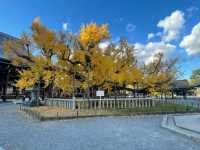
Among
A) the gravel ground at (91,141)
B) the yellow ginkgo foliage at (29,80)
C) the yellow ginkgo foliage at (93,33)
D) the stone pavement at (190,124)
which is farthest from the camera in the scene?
the yellow ginkgo foliage at (29,80)

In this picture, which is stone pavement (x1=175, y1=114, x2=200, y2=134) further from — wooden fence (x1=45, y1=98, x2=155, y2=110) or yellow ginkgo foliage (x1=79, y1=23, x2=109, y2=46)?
yellow ginkgo foliage (x1=79, y1=23, x2=109, y2=46)

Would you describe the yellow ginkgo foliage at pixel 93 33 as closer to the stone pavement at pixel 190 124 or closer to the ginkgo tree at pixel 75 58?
the ginkgo tree at pixel 75 58

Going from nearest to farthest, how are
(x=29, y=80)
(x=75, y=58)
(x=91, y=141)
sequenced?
(x=91, y=141) → (x=75, y=58) → (x=29, y=80)

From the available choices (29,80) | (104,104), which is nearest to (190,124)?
(104,104)

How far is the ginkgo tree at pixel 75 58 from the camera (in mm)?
15734

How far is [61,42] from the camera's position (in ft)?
53.2

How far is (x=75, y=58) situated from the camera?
646 inches

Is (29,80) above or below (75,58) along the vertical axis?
below

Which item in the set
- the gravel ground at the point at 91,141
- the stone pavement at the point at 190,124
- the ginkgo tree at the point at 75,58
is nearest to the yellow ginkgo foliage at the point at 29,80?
the ginkgo tree at the point at 75,58

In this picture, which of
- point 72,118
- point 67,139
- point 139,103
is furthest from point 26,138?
point 139,103

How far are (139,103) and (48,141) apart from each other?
9.84 metres

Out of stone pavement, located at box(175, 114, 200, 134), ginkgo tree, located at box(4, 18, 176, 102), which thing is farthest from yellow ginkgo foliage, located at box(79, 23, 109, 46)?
stone pavement, located at box(175, 114, 200, 134)

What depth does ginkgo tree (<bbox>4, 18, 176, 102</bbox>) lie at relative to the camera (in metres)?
15.7

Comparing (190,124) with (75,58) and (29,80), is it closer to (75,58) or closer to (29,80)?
(75,58)
